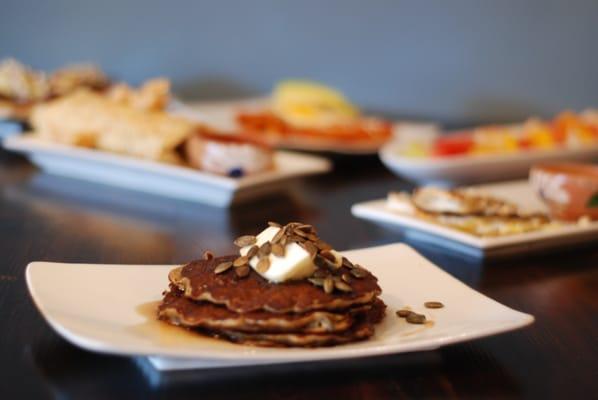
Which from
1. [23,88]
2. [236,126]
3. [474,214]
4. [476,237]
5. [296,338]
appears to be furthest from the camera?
[236,126]

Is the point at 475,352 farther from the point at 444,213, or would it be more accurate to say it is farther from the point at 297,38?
the point at 297,38

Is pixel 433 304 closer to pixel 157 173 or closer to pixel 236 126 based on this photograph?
pixel 157 173

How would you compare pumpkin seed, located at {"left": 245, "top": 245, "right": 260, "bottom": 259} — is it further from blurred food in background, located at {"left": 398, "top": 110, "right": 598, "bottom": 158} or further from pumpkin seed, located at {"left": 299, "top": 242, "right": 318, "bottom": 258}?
blurred food in background, located at {"left": 398, "top": 110, "right": 598, "bottom": 158}

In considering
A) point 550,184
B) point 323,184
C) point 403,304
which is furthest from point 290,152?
point 403,304

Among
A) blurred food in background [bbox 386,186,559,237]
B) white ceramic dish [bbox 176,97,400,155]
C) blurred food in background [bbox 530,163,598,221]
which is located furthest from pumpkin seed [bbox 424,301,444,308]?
white ceramic dish [bbox 176,97,400,155]

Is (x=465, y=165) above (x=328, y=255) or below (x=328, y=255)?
below

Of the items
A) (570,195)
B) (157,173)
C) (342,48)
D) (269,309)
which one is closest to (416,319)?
(269,309)
